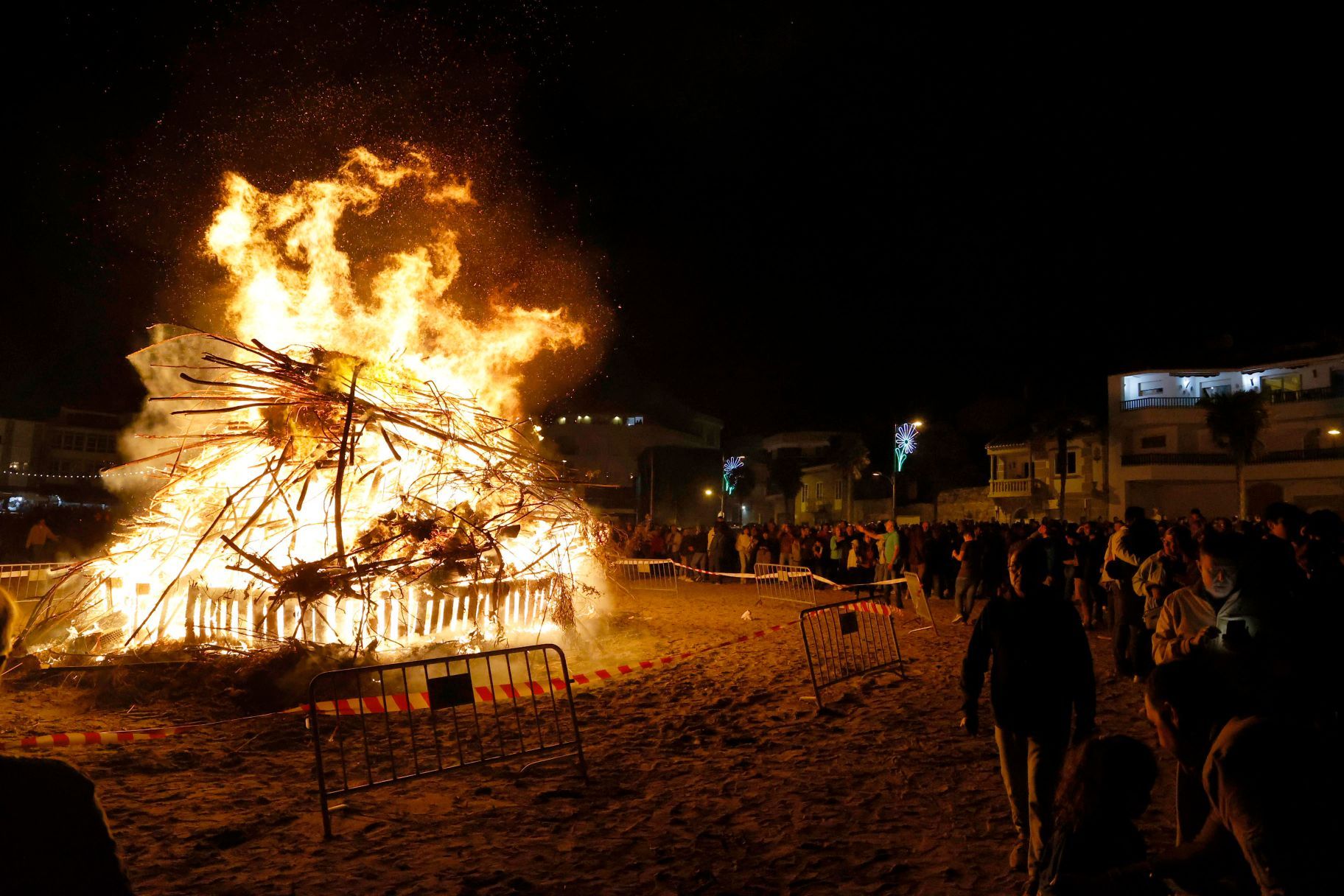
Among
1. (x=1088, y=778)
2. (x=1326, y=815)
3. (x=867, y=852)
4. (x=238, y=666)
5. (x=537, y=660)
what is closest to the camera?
(x=1326, y=815)

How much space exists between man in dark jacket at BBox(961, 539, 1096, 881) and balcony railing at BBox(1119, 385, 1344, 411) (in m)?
53.5

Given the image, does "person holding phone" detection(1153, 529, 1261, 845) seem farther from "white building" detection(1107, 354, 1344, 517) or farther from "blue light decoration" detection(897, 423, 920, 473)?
"white building" detection(1107, 354, 1344, 517)

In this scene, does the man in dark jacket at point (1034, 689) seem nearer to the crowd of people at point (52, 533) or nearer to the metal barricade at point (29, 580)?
the metal barricade at point (29, 580)

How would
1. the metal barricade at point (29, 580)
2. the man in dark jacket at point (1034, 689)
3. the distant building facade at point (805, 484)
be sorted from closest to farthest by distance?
1. the man in dark jacket at point (1034, 689)
2. the metal barricade at point (29, 580)
3. the distant building facade at point (805, 484)

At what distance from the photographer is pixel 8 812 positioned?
5.58 ft

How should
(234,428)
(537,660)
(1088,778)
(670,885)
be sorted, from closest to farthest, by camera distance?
(1088,778), (670,885), (537,660), (234,428)

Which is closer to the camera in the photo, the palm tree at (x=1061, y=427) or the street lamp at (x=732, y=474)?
the palm tree at (x=1061, y=427)

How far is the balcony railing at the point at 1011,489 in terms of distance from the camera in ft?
172

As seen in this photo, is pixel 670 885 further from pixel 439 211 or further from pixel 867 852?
pixel 439 211

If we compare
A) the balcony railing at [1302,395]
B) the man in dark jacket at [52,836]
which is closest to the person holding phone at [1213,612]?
the man in dark jacket at [52,836]

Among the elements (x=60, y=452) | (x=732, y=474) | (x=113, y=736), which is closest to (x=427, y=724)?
(x=113, y=736)

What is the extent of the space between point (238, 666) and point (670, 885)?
21.9 ft

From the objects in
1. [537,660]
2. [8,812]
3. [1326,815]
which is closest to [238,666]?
[537,660]

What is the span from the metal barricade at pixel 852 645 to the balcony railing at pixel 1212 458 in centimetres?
4523
